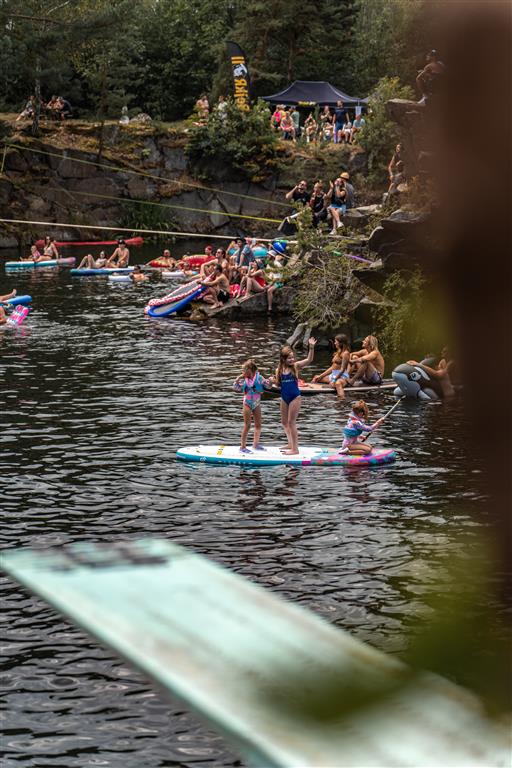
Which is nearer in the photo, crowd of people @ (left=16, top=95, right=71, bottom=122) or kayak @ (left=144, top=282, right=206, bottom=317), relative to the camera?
kayak @ (left=144, top=282, right=206, bottom=317)

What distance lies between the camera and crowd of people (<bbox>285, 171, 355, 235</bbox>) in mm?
39812

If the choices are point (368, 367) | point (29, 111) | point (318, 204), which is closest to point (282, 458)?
point (368, 367)

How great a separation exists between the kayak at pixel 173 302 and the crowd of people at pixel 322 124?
31404 millimetres

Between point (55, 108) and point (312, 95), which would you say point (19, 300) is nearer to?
point (55, 108)

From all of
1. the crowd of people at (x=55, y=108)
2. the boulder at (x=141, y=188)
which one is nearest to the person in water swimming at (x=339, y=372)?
the boulder at (x=141, y=188)

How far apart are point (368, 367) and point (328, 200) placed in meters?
15.6

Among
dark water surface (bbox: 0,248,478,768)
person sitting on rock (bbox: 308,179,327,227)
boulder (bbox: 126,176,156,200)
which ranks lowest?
dark water surface (bbox: 0,248,478,768)

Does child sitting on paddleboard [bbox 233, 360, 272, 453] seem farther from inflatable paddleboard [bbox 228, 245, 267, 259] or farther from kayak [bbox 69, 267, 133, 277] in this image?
kayak [bbox 69, 267, 133, 277]

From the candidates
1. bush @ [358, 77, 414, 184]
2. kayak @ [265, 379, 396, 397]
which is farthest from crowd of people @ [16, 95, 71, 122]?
kayak @ [265, 379, 396, 397]

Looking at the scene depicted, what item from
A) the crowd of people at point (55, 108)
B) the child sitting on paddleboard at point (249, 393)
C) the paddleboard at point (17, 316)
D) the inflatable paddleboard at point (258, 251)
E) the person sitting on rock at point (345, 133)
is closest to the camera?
the child sitting on paddleboard at point (249, 393)

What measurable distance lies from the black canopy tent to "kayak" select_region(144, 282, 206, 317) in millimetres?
35144

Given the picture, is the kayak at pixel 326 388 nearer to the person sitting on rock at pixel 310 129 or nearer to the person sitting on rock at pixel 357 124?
the person sitting on rock at pixel 357 124

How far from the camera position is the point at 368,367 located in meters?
26.8

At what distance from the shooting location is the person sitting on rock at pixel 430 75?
137cm
